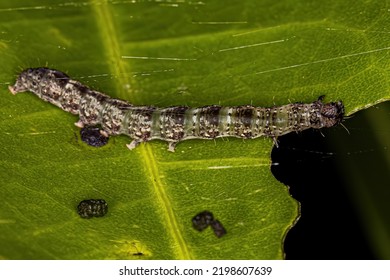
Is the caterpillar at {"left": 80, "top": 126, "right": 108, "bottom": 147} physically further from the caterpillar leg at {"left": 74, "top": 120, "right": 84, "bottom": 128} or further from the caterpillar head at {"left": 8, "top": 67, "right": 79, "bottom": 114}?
the caterpillar head at {"left": 8, "top": 67, "right": 79, "bottom": 114}

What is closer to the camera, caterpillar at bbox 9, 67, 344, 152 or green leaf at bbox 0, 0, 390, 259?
green leaf at bbox 0, 0, 390, 259

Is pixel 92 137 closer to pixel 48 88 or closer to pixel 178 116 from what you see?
pixel 48 88

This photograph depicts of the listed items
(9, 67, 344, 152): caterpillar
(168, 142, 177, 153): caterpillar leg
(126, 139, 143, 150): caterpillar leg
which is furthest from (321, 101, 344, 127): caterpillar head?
(126, 139, 143, 150): caterpillar leg

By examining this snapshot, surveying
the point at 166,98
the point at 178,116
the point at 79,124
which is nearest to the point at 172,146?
the point at 178,116

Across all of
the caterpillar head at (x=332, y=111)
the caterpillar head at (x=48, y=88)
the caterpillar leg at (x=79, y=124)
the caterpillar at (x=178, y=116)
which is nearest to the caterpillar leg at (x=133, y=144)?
the caterpillar at (x=178, y=116)
